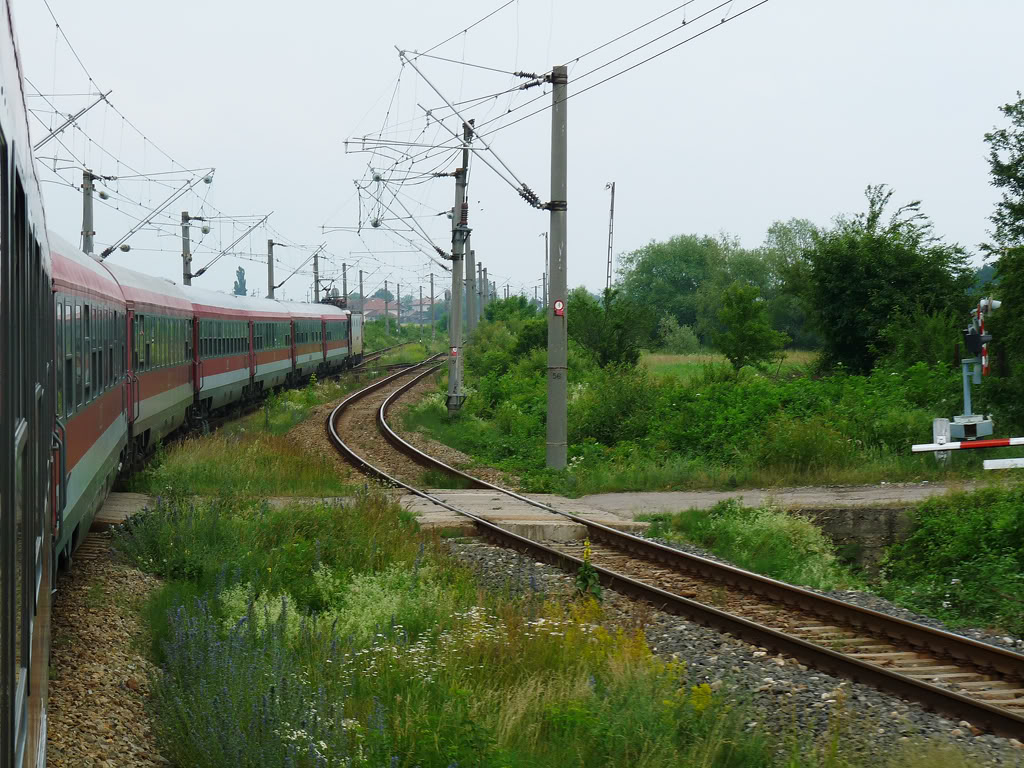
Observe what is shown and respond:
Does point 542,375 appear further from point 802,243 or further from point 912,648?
point 802,243

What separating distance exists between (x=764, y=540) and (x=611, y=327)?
828 inches

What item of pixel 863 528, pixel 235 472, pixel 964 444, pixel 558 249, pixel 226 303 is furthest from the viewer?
pixel 226 303

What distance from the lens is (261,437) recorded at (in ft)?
73.3

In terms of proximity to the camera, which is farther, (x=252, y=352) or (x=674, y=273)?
(x=674, y=273)

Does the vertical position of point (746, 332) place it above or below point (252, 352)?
above

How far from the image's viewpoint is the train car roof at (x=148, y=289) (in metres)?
16.2

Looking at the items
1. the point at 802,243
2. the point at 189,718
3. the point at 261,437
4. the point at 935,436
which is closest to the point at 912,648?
the point at 189,718

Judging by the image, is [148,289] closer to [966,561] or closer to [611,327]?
[966,561]

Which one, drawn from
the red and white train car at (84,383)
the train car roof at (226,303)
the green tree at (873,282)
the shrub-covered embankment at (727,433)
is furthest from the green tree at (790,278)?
the red and white train car at (84,383)

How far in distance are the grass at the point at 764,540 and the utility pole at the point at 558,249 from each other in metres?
4.21

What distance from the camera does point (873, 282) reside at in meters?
34.1

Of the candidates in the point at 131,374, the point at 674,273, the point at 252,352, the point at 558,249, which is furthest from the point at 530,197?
the point at 674,273

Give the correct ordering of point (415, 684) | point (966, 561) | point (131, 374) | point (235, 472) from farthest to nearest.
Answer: point (235, 472), point (131, 374), point (966, 561), point (415, 684)

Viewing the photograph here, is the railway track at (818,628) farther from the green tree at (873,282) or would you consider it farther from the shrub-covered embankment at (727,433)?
the green tree at (873,282)
